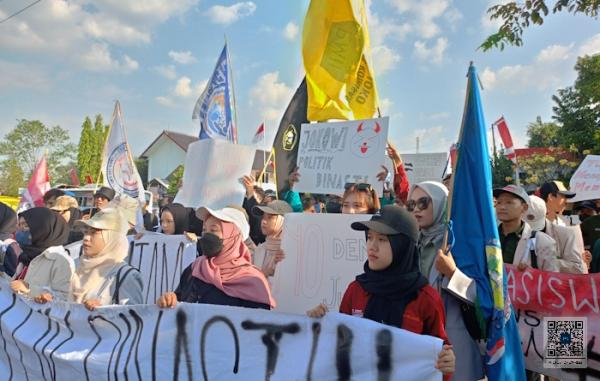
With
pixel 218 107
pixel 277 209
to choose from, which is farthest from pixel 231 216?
pixel 218 107

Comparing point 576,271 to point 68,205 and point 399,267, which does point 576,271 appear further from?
point 68,205

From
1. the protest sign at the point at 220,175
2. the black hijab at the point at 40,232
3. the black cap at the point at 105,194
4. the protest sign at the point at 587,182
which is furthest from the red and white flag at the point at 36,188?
the protest sign at the point at 587,182

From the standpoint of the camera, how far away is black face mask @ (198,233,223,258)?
2971mm

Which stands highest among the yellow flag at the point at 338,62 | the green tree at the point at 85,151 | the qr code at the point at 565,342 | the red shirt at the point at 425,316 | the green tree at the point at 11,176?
the green tree at the point at 85,151

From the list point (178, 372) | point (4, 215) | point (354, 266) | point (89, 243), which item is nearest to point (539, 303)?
Result: point (354, 266)

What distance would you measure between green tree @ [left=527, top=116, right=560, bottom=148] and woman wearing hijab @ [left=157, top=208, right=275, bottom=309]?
1710 inches

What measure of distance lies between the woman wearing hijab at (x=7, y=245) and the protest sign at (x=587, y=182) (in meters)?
7.32

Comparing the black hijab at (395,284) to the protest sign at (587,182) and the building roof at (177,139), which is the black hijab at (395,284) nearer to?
the protest sign at (587,182)

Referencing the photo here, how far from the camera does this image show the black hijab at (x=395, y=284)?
87.0 inches

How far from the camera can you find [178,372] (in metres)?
2.61

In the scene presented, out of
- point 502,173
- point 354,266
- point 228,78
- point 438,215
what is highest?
point 502,173

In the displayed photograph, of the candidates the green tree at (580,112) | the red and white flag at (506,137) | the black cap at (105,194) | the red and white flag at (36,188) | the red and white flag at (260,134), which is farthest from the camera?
the green tree at (580,112)


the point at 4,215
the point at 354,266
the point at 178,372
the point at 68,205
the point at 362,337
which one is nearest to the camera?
the point at 362,337

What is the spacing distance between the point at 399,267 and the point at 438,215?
81 centimetres
